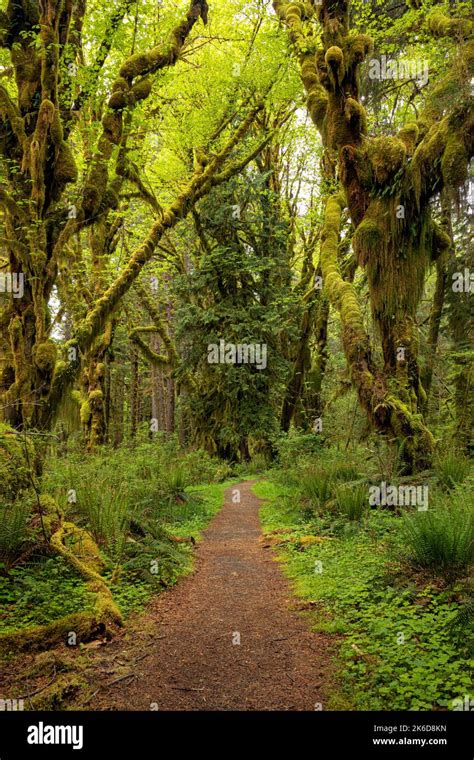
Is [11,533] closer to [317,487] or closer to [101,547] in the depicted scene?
[101,547]

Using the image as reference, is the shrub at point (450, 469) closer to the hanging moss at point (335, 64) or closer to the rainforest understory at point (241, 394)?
the rainforest understory at point (241, 394)

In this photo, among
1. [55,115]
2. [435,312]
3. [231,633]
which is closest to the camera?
[231,633]

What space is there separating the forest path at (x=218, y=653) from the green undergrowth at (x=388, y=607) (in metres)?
0.24

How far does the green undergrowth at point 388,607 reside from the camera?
284 cm

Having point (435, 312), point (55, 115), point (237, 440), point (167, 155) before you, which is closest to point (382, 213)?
point (435, 312)

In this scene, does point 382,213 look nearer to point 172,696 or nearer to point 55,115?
point 55,115

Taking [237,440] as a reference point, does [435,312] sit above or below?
above

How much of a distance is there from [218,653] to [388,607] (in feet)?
4.80

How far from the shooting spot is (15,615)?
Answer: 374 cm

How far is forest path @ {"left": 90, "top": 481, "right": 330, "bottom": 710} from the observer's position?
116 inches

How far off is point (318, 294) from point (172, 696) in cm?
1345

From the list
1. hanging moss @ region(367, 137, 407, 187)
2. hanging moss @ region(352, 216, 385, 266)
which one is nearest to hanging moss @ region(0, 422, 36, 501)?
hanging moss @ region(352, 216, 385, 266)

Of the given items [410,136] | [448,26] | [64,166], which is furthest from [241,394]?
[448,26]

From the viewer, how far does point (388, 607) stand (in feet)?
12.9
